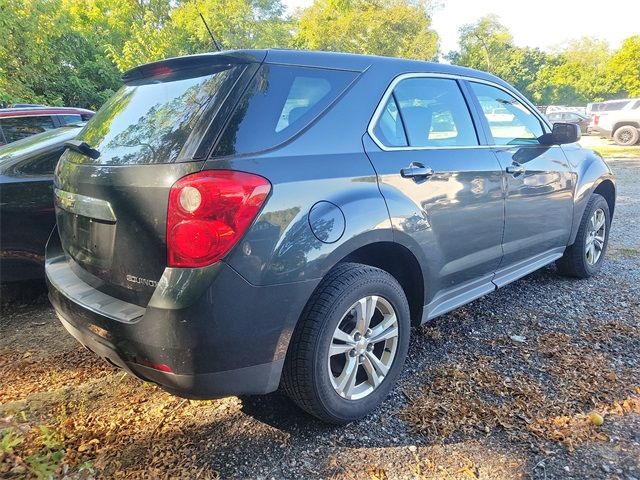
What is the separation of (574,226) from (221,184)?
335 cm

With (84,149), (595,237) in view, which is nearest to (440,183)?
(84,149)

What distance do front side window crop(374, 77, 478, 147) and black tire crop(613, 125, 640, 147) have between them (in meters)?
19.5

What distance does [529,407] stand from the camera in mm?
2451

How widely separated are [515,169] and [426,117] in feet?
2.77

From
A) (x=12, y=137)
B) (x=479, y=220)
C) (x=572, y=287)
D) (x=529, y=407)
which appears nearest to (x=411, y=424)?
(x=529, y=407)

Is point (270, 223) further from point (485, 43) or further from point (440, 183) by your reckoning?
point (485, 43)

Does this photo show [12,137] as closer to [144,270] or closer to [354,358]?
[144,270]

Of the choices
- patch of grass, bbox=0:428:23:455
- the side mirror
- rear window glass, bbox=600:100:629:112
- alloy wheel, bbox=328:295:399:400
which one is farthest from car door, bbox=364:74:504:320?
rear window glass, bbox=600:100:629:112

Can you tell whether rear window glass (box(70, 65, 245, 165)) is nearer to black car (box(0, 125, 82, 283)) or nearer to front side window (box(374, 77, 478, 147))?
front side window (box(374, 77, 478, 147))

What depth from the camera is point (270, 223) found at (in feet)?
6.19

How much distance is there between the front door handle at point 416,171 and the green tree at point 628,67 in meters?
46.4

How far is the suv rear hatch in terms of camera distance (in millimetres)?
1898

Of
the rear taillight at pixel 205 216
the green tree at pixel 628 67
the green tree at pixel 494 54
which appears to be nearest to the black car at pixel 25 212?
the rear taillight at pixel 205 216

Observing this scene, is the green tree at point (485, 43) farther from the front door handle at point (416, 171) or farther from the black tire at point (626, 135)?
the front door handle at point (416, 171)
